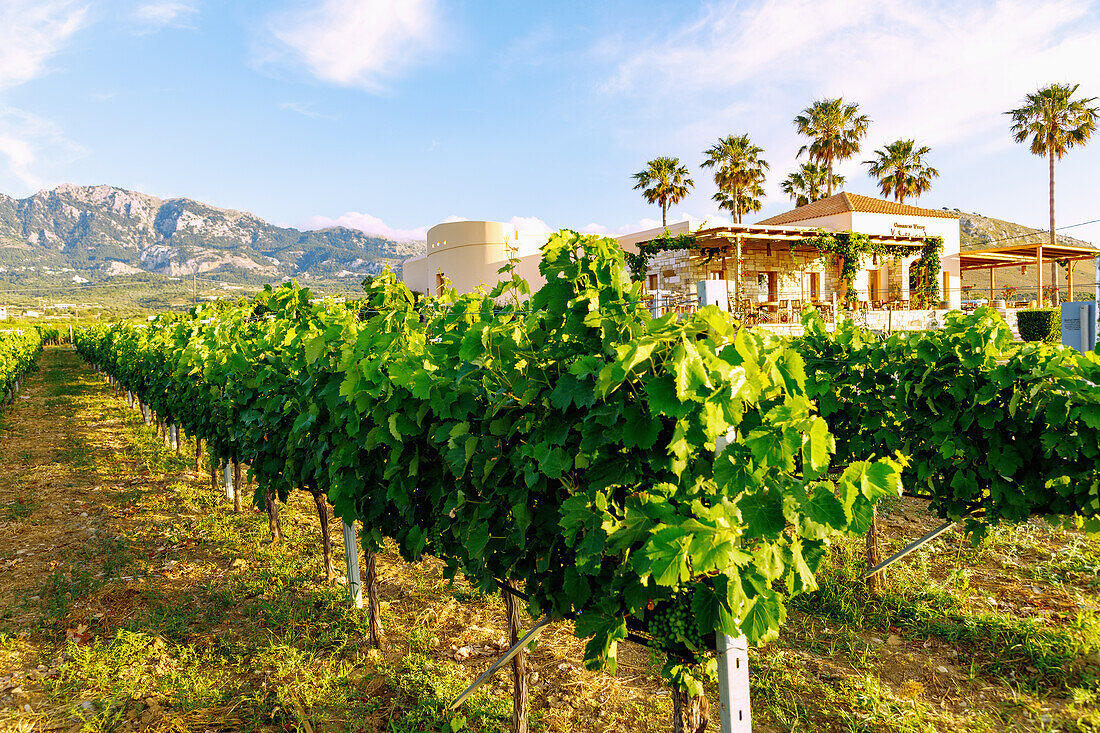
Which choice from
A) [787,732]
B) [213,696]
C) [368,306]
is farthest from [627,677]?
[368,306]

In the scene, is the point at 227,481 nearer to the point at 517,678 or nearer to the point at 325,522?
the point at 325,522

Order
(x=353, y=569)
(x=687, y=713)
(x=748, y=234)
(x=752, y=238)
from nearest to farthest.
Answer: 1. (x=687, y=713)
2. (x=353, y=569)
3. (x=748, y=234)
4. (x=752, y=238)

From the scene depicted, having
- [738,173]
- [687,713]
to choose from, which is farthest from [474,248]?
[687,713]

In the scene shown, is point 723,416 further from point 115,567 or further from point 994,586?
point 115,567

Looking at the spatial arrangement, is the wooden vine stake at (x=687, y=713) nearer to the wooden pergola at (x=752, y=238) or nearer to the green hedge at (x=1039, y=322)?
the wooden pergola at (x=752, y=238)

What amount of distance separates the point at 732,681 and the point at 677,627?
0.22 m

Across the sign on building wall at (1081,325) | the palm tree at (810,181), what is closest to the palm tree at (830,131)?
the palm tree at (810,181)

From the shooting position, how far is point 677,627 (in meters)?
1.89

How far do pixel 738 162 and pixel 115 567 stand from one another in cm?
3363

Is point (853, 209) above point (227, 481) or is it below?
above

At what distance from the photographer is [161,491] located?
25.1 feet

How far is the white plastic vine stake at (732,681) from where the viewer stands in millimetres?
1839

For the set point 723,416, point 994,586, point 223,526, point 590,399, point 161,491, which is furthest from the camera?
point 161,491

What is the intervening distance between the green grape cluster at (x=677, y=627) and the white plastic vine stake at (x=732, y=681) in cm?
7
